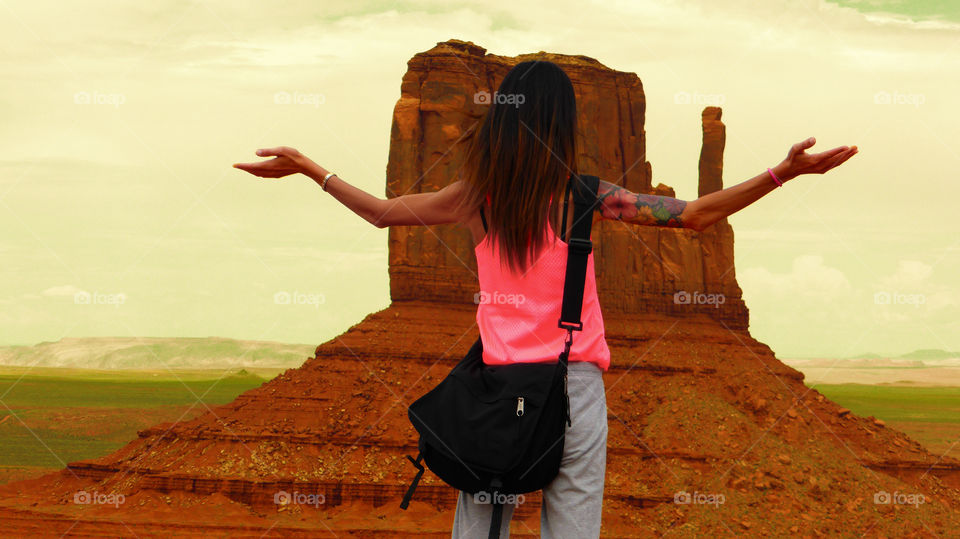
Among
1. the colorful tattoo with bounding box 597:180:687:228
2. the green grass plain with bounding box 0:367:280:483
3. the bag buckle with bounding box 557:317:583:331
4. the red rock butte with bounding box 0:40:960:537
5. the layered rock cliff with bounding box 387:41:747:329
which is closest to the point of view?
the bag buckle with bounding box 557:317:583:331

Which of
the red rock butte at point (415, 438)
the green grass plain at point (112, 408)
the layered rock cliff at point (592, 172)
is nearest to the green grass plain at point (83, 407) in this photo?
the green grass plain at point (112, 408)

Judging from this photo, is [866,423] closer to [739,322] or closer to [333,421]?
[739,322]

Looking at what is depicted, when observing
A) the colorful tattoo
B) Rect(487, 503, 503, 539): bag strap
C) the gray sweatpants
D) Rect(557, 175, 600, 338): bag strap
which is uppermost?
the colorful tattoo

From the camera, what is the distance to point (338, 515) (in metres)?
24.1

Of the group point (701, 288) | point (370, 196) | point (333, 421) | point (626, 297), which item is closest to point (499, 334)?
point (370, 196)

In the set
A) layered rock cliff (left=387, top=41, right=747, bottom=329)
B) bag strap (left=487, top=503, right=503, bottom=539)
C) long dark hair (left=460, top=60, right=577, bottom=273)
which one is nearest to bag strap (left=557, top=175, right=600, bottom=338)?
long dark hair (left=460, top=60, right=577, bottom=273)

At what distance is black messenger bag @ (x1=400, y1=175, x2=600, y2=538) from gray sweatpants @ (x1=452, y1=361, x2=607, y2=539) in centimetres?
5

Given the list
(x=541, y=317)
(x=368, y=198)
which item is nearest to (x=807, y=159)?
(x=541, y=317)

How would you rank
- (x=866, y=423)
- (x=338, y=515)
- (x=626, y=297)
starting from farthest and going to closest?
(x=626, y=297) → (x=866, y=423) → (x=338, y=515)

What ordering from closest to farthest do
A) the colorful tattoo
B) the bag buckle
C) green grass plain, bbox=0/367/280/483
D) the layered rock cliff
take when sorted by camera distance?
the bag buckle, the colorful tattoo, the layered rock cliff, green grass plain, bbox=0/367/280/483

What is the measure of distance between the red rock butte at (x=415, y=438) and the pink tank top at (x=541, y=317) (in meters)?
20.0

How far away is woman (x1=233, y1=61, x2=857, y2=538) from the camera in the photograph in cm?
292

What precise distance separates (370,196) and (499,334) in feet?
2.28

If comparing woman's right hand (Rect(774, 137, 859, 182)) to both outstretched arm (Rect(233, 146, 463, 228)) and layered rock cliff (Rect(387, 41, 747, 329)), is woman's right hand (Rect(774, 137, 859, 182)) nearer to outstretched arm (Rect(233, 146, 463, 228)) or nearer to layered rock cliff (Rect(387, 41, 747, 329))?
outstretched arm (Rect(233, 146, 463, 228))
